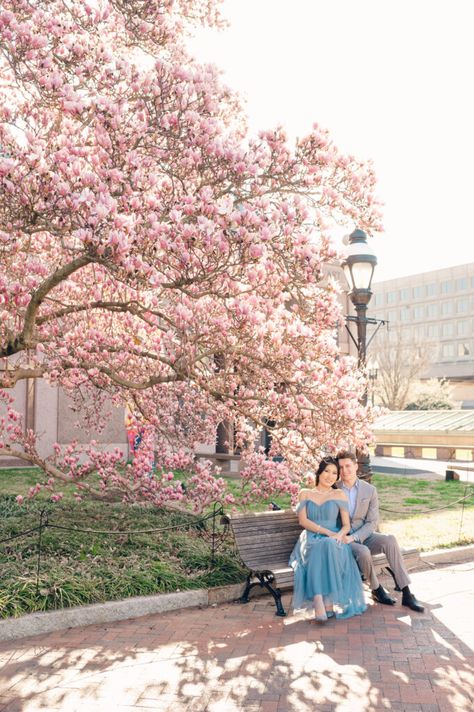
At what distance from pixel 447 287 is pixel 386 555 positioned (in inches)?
3171

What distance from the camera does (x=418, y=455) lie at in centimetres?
2933

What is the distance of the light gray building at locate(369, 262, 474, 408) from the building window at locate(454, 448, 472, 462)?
161 feet

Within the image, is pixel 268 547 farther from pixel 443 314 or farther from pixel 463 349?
pixel 443 314

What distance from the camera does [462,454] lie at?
90.8 ft

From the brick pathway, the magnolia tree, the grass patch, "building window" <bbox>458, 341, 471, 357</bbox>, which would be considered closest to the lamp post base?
the magnolia tree

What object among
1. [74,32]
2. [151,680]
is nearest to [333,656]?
[151,680]

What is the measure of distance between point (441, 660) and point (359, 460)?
4.32m

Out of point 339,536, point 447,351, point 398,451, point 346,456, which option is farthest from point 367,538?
point 447,351

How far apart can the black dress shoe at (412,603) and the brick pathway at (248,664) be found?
0.27 ft

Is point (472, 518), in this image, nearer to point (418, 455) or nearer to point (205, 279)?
point (205, 279)

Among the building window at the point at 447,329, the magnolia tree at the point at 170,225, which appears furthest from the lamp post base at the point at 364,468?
the building window at the point at 447,329

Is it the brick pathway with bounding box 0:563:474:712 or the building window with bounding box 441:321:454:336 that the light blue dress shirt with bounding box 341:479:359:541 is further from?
the building window with bounding box 441:321:454:336

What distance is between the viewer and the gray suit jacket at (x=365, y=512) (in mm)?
7082

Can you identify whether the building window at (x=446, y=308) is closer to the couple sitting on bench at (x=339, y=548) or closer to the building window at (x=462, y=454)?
the building window at (x=462, y=454)
